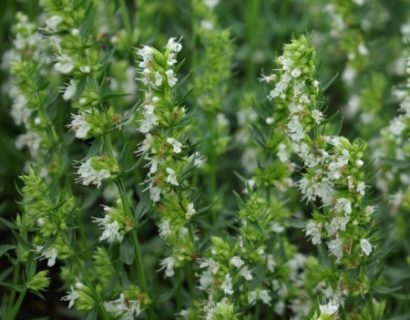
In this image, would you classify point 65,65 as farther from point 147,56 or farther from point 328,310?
point 328,310

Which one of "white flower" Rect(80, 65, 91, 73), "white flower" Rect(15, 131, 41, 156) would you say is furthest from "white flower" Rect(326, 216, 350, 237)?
"white flower" Rect(15, 131, 41, 156)

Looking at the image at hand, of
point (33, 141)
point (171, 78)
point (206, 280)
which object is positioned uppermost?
point (171, 78)

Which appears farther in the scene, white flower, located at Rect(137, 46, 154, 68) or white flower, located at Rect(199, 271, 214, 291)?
white flower, located at Rect(199, 271, 214, 291)

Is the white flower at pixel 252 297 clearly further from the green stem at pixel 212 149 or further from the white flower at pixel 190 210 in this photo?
the green stem at pixel 212 149

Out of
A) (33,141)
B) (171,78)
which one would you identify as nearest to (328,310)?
(171,78)

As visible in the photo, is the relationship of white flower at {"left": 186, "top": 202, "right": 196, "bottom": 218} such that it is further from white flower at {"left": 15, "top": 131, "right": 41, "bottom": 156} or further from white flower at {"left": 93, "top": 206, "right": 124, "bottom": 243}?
white flower at {"left": 15, "top": 131, "right": 41, "bottom": 156}

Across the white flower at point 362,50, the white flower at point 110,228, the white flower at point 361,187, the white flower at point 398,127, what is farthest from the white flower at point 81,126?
the white flower at point 362,50
